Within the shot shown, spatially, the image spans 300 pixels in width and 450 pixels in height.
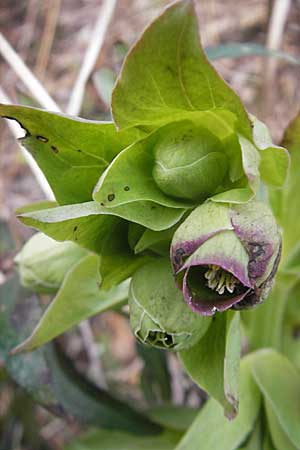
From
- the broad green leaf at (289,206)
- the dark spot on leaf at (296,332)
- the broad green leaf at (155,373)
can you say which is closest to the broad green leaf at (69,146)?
the broad green leaf at (289,206)

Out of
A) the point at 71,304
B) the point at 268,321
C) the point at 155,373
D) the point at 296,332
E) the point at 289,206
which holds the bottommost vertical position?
the point at 155,373

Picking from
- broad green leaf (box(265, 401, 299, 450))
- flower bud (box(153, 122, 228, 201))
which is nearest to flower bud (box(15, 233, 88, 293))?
flower bud (box(153, 122, 228, 201))

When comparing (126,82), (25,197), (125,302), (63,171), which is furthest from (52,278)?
(25,197)

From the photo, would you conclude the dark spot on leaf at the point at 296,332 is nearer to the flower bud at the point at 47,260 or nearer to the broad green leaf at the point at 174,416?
the broad green leaf at the point at 174,416

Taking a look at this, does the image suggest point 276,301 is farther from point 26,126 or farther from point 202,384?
point 26,126

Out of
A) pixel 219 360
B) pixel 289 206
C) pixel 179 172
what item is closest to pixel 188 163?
pixel 179 172

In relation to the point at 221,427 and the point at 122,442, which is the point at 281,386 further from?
the point at 122,442
